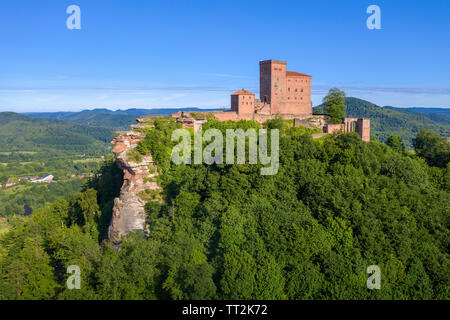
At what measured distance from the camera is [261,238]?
31062 millimetres

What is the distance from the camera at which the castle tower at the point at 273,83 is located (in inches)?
2160

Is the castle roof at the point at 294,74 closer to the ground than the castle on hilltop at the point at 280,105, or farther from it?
farther from it

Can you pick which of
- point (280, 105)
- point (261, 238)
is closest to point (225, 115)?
Result: point (280, 105)

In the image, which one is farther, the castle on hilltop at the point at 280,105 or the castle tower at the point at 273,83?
the castle tower at the point at 273,83

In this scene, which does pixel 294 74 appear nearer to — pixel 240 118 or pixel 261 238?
pixel 240 118

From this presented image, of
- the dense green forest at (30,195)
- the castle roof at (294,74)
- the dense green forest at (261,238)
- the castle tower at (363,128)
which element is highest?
the castle roof at (294,74)

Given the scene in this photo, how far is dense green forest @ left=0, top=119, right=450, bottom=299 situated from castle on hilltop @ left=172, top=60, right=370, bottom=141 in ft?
24.0

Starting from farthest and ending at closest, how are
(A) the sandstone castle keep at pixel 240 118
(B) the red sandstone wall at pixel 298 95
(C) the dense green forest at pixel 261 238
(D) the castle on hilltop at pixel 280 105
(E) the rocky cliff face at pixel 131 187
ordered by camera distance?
(B) the red sandstone wall at pixel 298 95, (D) the castle on hilltop at pixel 280 105, (A) the sandstone castle keep at pixel 240 118, (E) the rocky cliff face at pixel 131 187, (C) the dense green forest at pixel 261 238

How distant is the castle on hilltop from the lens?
51469 mm

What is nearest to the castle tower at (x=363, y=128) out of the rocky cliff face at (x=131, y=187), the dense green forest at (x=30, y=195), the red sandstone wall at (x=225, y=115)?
the red sandstone wall at (x=225, y=115)

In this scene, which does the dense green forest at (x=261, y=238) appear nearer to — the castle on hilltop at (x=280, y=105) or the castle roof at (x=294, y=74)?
the castle on hilltop at (x=280, y=105)

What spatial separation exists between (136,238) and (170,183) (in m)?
7.28

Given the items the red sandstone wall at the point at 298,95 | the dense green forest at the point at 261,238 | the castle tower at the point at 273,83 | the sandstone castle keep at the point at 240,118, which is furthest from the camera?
the red sandstone wall at the point at 298,95

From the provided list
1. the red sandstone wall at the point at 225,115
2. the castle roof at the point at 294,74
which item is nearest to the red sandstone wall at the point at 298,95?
the castle roof at the point at 294,74
